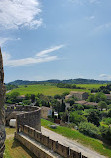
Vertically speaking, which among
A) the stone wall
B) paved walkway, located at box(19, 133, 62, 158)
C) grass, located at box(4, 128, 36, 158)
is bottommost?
→ grass, located at box(4, 128, 36, 158)

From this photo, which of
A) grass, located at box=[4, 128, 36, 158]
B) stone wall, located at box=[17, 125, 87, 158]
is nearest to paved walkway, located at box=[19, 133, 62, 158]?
stone wall, located at box=[17, 125, 87, 158]

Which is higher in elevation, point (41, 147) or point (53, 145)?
point (53, 145)

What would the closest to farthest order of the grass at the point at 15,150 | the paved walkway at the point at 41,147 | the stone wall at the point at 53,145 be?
the stone wall at the point at 53,145 < the paved walkway at the point at 41,147 < the grass at the point at 15,150

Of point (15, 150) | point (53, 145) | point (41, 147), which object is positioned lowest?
point (15, 150)

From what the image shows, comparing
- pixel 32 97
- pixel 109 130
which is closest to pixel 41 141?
pixel 109 130

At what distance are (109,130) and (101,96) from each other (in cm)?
7521

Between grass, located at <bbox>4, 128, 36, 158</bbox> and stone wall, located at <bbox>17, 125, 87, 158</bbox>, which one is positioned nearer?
stone wall, located at <bbox>17, 125, 87, 158</bbox>

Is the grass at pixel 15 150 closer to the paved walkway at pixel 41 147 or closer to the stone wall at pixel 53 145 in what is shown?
the paved walkway at pixel 41 147

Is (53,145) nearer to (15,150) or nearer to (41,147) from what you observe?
(41,147)

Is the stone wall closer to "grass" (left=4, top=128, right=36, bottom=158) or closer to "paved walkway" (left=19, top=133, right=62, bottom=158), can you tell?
"paved walkway" (left=19, top=133, right=62, bottom=158)

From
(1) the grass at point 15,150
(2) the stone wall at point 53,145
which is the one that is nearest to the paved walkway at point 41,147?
(2) the stone wall at point 53,145

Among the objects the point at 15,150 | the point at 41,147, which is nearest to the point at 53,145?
the point at 41,147

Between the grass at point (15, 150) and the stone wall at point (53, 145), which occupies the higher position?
the stone wall at point (53, 145)

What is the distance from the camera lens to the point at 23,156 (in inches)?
396
